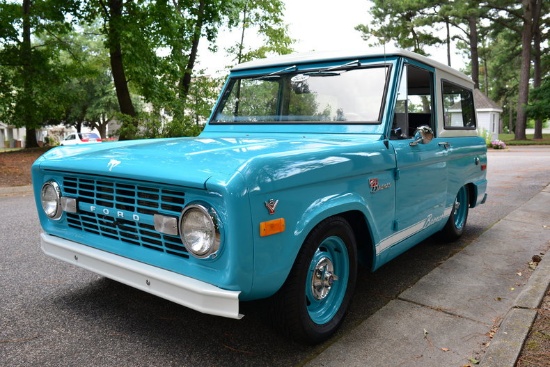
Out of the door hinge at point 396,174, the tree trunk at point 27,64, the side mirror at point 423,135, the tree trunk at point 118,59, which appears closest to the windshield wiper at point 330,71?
the side mirror at point 423,135

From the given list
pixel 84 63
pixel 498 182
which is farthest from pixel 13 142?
pixel 498 182

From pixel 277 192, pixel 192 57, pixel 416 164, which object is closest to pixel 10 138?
pixel 192 57

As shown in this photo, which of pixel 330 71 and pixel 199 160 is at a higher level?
pixel 330 71

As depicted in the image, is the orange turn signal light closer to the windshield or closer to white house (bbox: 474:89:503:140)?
the windshield

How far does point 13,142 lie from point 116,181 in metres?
58.0

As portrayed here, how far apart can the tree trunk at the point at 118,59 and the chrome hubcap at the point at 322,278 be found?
39.2ft

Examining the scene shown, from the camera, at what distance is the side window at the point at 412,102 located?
345 cm

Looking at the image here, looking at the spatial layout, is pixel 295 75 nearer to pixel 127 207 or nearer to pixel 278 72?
pixel 278 72

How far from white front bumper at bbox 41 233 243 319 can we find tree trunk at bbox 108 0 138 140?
1138 centimetres

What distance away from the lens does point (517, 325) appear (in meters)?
2.95

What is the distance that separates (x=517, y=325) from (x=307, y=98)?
7.39 ft

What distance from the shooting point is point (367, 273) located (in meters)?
4.10

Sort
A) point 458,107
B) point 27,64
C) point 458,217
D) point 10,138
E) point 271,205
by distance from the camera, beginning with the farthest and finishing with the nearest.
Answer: point 10,138
point 27,64
point 458,217
point 458,107
point 271,205

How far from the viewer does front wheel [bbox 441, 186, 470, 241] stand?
4.96m
